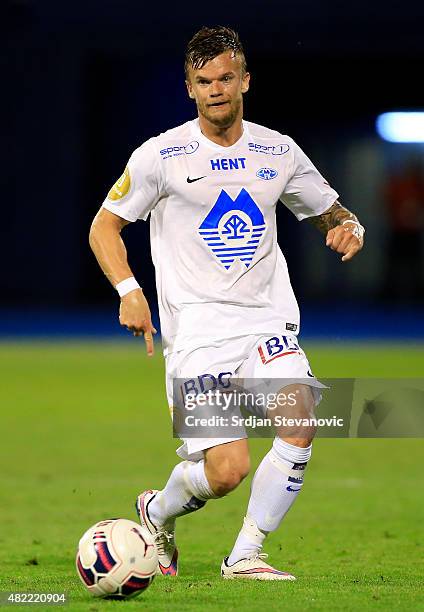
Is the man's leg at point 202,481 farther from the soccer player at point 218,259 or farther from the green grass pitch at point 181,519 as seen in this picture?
the green grass pitch at point 181,519

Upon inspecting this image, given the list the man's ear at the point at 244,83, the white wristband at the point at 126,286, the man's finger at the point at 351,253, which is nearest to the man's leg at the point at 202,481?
the white wristband at the point at 126,286

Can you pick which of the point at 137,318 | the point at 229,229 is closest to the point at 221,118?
the point at 229,229

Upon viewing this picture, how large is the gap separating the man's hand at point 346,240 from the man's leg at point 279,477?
676 mm

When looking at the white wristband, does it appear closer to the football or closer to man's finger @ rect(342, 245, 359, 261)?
man's finger @ rect(342, 245, 359, 261)

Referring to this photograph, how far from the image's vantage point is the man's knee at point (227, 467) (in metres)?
5.80

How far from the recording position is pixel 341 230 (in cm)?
625

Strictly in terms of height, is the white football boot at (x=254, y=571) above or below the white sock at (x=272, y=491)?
below

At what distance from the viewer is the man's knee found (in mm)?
5805

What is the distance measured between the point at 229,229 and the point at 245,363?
59cm

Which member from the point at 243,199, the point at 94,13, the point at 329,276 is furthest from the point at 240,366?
the point at 329,276

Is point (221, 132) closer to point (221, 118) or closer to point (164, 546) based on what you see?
point (221, 118)

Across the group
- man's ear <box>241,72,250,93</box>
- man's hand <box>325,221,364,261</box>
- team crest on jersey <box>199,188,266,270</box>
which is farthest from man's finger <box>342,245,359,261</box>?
man's ear <box>241,72,250,93</box>

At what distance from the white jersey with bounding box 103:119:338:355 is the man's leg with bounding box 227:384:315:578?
0.43 m

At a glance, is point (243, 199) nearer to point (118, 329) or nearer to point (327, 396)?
point (327, 396)
